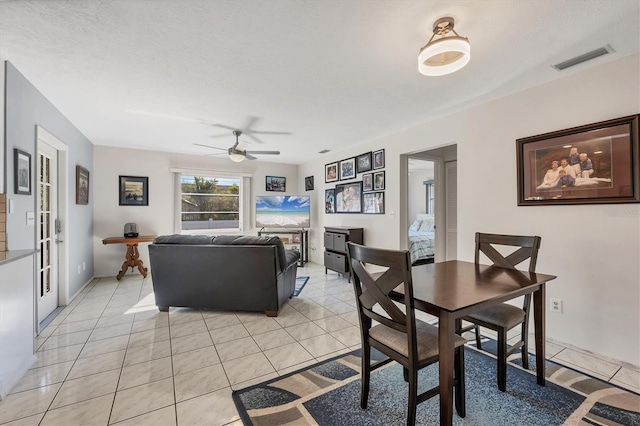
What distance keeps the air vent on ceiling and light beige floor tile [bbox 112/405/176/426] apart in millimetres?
3662

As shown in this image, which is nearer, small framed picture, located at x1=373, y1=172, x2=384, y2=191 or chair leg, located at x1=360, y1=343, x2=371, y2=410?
chair leg, located at x1=360, y1=343, x2=371, y2=410

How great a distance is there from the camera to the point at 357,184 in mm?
5062

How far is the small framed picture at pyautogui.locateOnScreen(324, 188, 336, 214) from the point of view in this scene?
5672 millimetres

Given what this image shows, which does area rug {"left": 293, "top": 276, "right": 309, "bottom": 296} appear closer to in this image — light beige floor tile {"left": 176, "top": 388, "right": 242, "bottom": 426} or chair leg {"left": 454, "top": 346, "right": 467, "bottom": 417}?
light beige floor tile {"left": 176, "top": 388, "right": 242, "bottom": 426}

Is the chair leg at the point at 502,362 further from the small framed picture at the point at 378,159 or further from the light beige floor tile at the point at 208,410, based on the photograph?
the small framed picture at the point at 378,159

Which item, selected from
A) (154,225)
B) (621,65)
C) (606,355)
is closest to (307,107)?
(621,65)

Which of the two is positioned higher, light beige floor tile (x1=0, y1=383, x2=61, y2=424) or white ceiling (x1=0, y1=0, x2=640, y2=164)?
white ceiling (x1=0, y1=0, x2=640, y2=164)

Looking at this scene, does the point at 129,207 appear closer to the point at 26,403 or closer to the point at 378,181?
the point at 26,403

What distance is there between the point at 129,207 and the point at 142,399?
440 cm

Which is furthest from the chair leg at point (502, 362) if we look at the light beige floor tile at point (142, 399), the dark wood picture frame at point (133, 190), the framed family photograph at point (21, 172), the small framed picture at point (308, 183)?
the dark wood picture frame at point (133, 190)

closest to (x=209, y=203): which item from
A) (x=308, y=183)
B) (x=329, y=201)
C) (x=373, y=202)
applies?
(x=308, y=183)

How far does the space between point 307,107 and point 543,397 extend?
3.19 meters

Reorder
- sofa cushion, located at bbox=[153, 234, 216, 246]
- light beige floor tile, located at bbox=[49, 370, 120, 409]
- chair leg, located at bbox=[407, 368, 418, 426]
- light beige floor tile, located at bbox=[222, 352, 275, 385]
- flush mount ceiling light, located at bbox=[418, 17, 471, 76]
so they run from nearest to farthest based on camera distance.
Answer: chair leg, located at bbox=[407, 368, 418, 426] → flush mount ceiling light, located at bbox=[418, 17, 471, 76] → light beige floor tile, located at bbox=[49, 370, 120, 409] → light beige floor tile, located at bbox=[222, 352, 275, 385] → sofa cushion, located at bbox=[153, 234, 216, 246]

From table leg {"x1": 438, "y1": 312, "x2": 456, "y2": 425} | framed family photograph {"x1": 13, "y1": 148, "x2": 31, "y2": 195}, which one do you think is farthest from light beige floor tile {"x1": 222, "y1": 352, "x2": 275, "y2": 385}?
framed family photograph {"x1": 13, "y1": 148, "x2": 31, "y2": 195}
